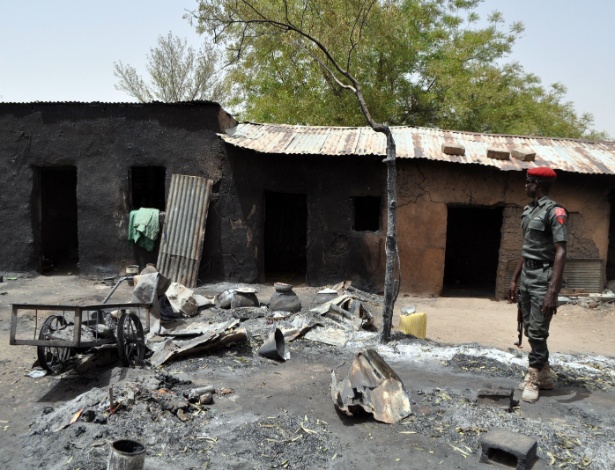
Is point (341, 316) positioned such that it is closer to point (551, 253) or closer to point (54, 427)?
point (551, 253)

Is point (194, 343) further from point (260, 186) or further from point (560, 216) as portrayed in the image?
point (260, 186)

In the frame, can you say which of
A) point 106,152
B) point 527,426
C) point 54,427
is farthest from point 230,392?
point 106,152

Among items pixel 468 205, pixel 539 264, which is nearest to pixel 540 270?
pixel 539 264

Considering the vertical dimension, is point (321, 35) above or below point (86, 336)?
above

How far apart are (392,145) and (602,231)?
6943 mm

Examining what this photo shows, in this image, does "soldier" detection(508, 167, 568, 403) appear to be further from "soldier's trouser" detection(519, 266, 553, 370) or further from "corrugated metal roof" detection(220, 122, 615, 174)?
"corrugated metal roof" detection(220, 122, 615, 174)

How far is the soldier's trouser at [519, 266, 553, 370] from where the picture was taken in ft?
15.1

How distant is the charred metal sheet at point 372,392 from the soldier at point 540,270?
1.18 metres

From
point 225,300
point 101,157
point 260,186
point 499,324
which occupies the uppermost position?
point 101,157

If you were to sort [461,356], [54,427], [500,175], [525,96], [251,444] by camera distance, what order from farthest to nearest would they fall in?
[525,96] < [500,175] < [461,356] < [54,427] < [251,444]

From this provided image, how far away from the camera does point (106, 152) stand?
1073 centimetres

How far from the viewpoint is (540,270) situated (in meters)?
4.66

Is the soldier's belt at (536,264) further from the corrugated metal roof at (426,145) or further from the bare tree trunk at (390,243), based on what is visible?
the corrugated metal roof at (426,145)

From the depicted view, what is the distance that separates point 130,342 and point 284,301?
304 cm
